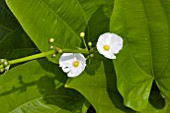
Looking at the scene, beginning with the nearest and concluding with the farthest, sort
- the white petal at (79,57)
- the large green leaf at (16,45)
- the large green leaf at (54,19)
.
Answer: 1. the white petal at (79,57)
2. the large green leaf at (54,19)
3. the large green leaf at (16,45)

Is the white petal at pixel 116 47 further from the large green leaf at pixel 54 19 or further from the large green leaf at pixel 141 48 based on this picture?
the large green leaf at pixel 54 19

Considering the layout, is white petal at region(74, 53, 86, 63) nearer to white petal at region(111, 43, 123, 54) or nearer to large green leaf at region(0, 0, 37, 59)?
white petal at region(111, 43, 123, 54)

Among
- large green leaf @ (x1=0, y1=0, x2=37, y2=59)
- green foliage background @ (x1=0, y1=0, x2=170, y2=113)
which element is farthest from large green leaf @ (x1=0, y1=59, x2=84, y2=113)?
large green leaf @ (x1=0, y1=0, x2=37, y2=59)

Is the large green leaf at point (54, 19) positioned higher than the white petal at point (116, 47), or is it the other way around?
the large green leaf at point (54, 19)

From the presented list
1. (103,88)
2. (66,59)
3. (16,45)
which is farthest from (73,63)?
(16,45)

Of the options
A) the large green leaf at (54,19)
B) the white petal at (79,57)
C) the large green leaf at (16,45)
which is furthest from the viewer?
the large green leaf at (16,45)

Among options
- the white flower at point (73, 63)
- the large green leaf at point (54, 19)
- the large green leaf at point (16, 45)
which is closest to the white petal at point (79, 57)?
the white flower at point (73, 63)

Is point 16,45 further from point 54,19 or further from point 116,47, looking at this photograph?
point 116,47

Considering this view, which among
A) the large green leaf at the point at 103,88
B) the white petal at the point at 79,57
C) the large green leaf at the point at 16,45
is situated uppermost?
the white petal at the point at 79,57

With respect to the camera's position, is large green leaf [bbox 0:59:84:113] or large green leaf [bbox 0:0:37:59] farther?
large green leaf [bbox 0:0:37:59]
